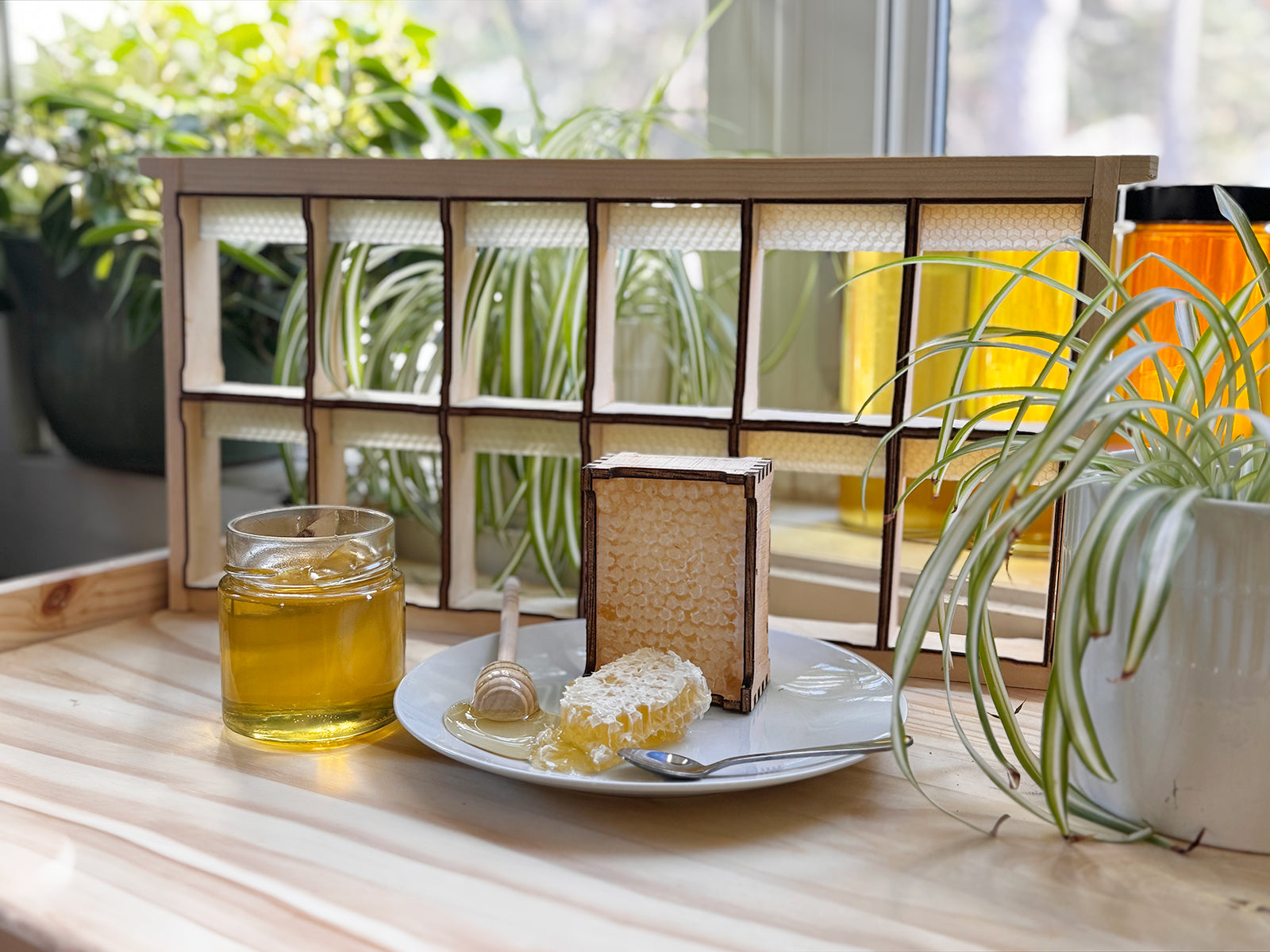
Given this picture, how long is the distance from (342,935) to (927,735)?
37 centimetres

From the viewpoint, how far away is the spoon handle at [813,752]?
550mm

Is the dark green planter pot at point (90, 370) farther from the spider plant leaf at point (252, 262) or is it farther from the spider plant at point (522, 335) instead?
the spider plant at point (522, 335)

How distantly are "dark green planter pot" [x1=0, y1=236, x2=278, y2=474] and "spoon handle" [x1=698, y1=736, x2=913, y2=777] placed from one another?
2.49 feet

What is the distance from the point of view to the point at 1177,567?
1.63ft

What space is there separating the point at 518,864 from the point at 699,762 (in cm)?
11

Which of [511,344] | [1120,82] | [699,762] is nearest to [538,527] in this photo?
[511,344]

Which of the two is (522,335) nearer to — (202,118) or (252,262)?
(252,262)

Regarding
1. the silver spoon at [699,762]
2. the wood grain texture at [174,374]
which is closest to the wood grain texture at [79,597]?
the wood grain texture at [174,374]

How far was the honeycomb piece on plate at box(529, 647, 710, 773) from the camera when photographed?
56 centimetres

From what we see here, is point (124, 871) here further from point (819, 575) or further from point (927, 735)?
point (819, 575)

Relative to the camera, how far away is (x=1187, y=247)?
29.4 inches

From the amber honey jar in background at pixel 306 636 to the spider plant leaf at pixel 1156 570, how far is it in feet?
1.37

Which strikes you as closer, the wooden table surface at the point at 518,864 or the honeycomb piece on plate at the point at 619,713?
the wooden table surface at the point at 518,864

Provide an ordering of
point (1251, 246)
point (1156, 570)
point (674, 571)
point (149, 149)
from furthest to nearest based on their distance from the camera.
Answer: point (149, 149) < point (674, 571) < point (1251, 246) < point (1156, 570)
